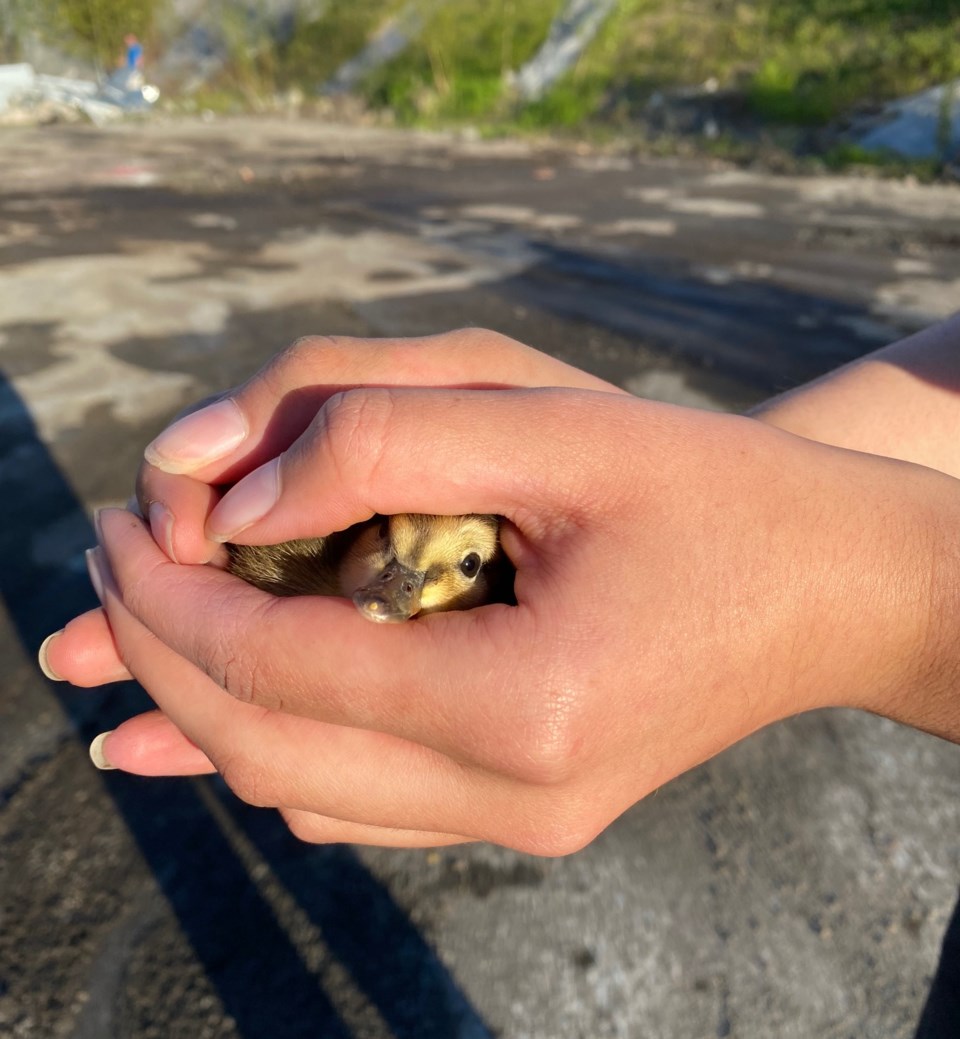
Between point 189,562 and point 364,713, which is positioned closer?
point 364,713

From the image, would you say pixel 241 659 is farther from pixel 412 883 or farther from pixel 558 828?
pixel 412 883

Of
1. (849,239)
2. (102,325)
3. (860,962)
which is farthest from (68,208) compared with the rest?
(860,962)

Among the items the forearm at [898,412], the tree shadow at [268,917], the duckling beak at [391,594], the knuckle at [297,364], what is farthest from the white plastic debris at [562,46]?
the duckling beak at [391,594]

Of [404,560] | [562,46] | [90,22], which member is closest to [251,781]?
[404,560]

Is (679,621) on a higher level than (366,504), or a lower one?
lower

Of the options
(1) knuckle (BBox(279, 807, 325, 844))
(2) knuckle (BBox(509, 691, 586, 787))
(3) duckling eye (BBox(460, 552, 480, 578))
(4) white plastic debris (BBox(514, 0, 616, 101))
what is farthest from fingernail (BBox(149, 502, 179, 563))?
(4) white plastic debris (BBox(514, 0, 616, 101))

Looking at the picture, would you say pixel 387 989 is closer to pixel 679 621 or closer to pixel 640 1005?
pixel 640 1005
